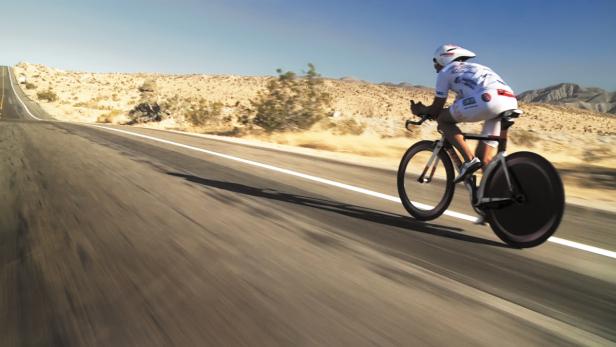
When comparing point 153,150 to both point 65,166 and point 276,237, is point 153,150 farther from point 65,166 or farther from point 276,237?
point 276,237

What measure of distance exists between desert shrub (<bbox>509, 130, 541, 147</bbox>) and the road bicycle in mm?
18848

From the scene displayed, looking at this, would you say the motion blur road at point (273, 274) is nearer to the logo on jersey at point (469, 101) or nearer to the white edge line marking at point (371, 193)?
the white edge line marking at point (371, 193)

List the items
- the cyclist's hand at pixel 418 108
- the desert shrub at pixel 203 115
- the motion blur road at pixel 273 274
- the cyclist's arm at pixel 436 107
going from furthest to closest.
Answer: the desert shrub at pixel 203 115 < the cyclist's hand at pixel 418 108 < the cyclist's arm at pixel 436 107 < the motion blur road at pixel 273 274

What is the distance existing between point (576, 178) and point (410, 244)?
366 inches

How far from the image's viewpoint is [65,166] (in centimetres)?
689

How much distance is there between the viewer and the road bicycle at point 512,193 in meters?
3.64

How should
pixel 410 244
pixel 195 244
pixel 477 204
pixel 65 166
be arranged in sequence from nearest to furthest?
pixel 195 244, pixel 410 244, pixel 477 204, pixel 65 166

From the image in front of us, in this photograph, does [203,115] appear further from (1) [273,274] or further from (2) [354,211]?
(1) [273,274]

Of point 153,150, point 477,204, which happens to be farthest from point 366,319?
point 153,150

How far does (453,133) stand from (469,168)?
451mm

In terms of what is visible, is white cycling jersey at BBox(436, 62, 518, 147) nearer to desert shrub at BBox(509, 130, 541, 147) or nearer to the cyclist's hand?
the cyclist's hand

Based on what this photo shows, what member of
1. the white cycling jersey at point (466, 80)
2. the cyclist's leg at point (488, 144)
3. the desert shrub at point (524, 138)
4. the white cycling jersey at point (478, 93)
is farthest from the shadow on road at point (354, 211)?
the desert shrub at point (524, 138)

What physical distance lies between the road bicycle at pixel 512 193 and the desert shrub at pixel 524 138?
18848 millimetres

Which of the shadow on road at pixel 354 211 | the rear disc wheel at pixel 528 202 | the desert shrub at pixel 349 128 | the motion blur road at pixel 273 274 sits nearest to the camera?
the motion blur road at pixel 273 274
